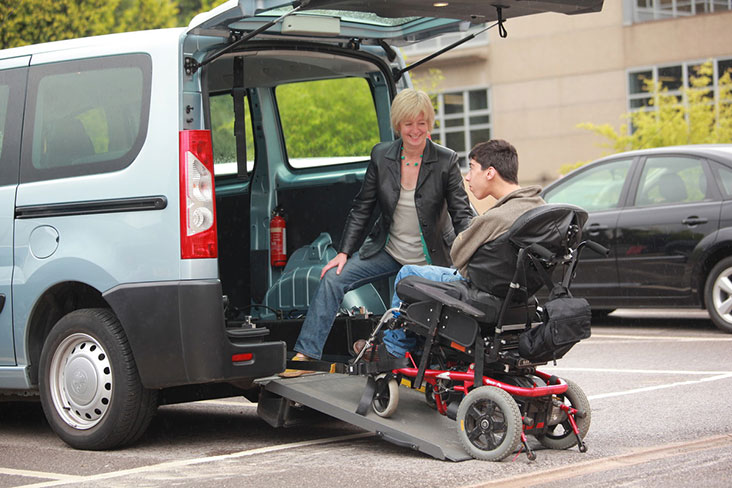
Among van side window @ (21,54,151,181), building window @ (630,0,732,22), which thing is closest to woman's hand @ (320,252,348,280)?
van side window @ (21,54,151,181)

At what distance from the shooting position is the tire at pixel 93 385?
5965 millimetres

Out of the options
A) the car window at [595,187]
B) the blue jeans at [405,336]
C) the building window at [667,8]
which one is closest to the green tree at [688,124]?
the car window at [595,187]

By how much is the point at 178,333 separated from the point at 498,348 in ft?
5.22

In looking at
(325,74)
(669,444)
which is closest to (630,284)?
(325,74)

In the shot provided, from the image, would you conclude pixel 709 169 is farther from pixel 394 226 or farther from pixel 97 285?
pixel 97 285

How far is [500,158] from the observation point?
19.9 ft

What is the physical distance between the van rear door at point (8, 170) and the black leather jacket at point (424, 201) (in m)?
1.94

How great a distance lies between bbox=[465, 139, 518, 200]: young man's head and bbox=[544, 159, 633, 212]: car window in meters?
5.78

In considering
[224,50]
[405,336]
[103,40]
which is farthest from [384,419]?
[103,40]

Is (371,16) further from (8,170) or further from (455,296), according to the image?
(8,170)

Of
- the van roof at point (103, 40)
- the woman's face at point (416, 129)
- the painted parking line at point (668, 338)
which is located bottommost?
the painted parking line at point (668, 338)

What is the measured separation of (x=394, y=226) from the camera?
6.98m

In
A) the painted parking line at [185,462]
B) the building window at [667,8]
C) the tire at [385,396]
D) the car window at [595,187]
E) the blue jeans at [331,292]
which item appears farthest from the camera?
the building window at [667,8]

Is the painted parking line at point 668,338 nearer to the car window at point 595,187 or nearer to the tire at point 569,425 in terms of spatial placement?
the car window at point 595,187
